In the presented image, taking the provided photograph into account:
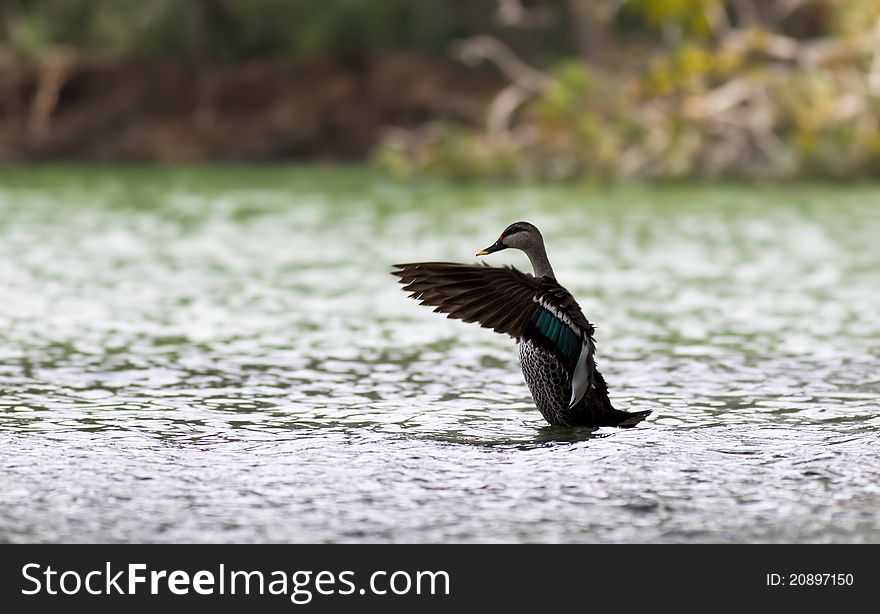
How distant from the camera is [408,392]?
982cm

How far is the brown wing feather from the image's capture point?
311 inches

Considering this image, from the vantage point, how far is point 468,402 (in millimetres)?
9469

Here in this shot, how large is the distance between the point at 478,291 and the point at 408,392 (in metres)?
2.00

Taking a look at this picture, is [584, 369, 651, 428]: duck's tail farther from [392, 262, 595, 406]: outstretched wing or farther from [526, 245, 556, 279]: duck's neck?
[526, 245, 556, 279]: duck's neck

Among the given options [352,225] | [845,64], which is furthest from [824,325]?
[845,64]

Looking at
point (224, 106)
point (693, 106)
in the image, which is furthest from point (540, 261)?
point (224, 106)

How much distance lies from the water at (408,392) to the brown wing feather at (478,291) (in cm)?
66

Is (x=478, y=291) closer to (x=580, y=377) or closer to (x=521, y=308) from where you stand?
(x=521, y=308)

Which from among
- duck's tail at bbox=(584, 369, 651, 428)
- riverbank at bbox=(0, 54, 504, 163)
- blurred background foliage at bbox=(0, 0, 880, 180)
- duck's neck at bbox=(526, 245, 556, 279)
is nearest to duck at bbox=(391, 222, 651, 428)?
duck's tail at bbox=(584, 369, 651, 428)

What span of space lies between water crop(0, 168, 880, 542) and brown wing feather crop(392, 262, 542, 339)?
0.66 m

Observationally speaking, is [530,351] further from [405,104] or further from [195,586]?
[405,104]

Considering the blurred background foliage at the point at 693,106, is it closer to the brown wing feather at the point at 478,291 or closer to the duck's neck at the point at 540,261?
the duck's neck at the point at 540,261

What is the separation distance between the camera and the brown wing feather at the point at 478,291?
25.9 feet

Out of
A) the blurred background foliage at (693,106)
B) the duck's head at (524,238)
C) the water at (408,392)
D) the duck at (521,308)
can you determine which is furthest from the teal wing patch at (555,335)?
the blurred background foliage at (693,106)
